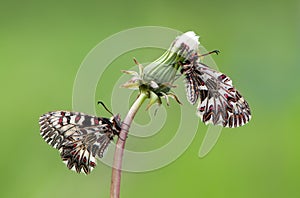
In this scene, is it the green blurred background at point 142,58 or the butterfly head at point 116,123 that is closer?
the butterfly head at point 116,123

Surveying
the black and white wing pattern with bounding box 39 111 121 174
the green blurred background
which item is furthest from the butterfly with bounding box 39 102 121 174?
the green blurred background

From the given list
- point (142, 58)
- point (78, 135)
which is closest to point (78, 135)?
point (78, 135)

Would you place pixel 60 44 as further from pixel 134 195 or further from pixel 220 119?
pixel 220 119

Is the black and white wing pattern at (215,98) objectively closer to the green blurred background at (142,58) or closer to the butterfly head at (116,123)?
the butterfly head at (116,123)

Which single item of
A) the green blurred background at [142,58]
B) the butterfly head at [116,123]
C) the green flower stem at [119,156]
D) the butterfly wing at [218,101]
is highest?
the green blurred background at [142,58]

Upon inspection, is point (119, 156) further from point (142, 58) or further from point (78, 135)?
point (142, 58)

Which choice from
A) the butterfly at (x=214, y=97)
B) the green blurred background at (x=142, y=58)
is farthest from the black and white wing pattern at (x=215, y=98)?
the green blurred background at (x=142, y=58)
